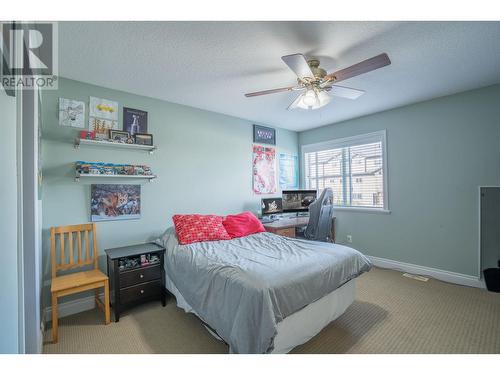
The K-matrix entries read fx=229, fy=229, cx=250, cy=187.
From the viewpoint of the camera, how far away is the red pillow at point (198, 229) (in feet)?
8.57

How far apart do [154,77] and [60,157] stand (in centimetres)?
129

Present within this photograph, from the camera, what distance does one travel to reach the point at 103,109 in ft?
8.64

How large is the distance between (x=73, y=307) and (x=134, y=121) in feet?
7.08

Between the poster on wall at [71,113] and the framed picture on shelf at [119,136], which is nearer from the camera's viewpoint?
the poster on wall at [71,113]

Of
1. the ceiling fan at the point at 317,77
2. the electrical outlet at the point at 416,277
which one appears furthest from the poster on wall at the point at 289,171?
the electrical outlet at the point at 416,277

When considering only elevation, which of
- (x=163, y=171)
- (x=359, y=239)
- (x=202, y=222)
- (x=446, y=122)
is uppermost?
(x=446, y=122)

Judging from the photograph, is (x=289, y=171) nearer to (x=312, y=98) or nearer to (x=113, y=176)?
(x=312, y=98)

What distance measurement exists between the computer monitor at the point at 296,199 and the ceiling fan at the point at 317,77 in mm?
2011

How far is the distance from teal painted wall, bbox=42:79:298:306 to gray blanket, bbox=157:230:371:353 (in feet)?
2.42

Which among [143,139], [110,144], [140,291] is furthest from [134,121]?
[140,291]

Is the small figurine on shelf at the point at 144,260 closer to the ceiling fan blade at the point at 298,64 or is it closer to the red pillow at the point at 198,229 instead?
the red pillow at the point at 198,229
